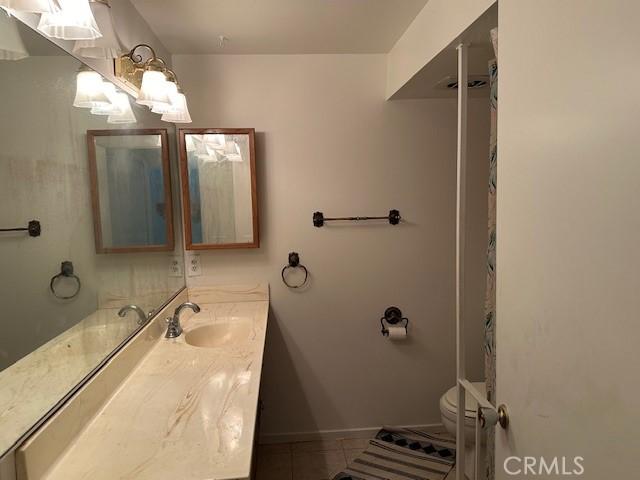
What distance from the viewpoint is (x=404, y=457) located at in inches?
83.9

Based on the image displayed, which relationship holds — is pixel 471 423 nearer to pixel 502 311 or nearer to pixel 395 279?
pixel 395 279

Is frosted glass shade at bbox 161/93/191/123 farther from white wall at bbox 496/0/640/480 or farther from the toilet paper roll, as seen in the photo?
the toilet paper roll

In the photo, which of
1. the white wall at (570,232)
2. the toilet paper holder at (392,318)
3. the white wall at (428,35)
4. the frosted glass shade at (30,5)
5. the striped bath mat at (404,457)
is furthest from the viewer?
the toilet paper holder at (392,318)

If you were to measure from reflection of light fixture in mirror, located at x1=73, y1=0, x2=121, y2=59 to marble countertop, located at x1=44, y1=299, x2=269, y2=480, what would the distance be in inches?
42.6

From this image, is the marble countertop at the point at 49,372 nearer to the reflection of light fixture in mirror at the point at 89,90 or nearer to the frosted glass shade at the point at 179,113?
the reflection of light fixture in mirror at the point at 89,90

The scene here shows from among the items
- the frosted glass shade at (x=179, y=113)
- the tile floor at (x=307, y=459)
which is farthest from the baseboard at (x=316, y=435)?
the frosted glass shade at (x=179, y=113)

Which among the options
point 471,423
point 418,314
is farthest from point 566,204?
point 418,314

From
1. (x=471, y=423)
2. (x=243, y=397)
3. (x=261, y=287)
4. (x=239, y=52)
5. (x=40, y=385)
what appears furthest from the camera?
(x=261, y=287)

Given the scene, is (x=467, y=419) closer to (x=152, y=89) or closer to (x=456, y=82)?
(x=456, y=82)

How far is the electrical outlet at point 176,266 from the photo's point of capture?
2023 millimetres

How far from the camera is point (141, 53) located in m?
1.63

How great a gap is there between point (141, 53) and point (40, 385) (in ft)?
4.56

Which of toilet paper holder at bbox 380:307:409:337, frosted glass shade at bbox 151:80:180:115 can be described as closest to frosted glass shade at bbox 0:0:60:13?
frosted glass shade at bbox 151:80:180:115

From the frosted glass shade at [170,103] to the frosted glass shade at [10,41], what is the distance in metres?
0.63
